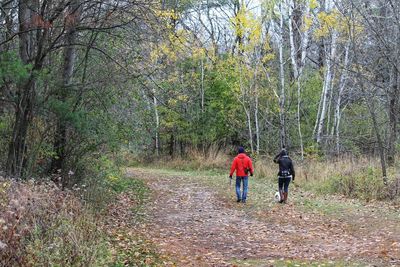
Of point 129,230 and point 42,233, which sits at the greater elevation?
point 42,233

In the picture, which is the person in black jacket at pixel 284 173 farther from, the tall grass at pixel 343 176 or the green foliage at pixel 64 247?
the green foliage at pixel 64 247

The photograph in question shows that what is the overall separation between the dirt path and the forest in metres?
0.09

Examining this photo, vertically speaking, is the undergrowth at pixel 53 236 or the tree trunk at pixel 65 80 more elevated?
the tree trunk at pixel 65 80

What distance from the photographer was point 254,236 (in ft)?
36.3

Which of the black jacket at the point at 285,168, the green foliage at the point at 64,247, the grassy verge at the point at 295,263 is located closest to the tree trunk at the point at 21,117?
the green foliage at the point at 64,247

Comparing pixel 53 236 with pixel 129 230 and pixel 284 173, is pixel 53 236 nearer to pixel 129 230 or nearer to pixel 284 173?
pixel 129 230

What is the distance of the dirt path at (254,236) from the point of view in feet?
29.8

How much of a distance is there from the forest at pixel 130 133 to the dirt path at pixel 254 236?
9 cm

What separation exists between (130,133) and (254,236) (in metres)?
5.21

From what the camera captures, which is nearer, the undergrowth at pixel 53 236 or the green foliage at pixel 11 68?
the undergrowth at pixel 53 236

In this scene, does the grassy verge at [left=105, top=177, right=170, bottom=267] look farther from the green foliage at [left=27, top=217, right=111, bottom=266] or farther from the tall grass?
the tall grass

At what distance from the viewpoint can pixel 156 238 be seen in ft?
34.7

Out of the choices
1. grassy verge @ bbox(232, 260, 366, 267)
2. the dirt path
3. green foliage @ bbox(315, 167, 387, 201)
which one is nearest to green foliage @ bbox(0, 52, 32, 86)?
the dirt path

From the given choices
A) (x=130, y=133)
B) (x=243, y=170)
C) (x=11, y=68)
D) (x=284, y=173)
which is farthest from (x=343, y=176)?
(x=11, y=68)
